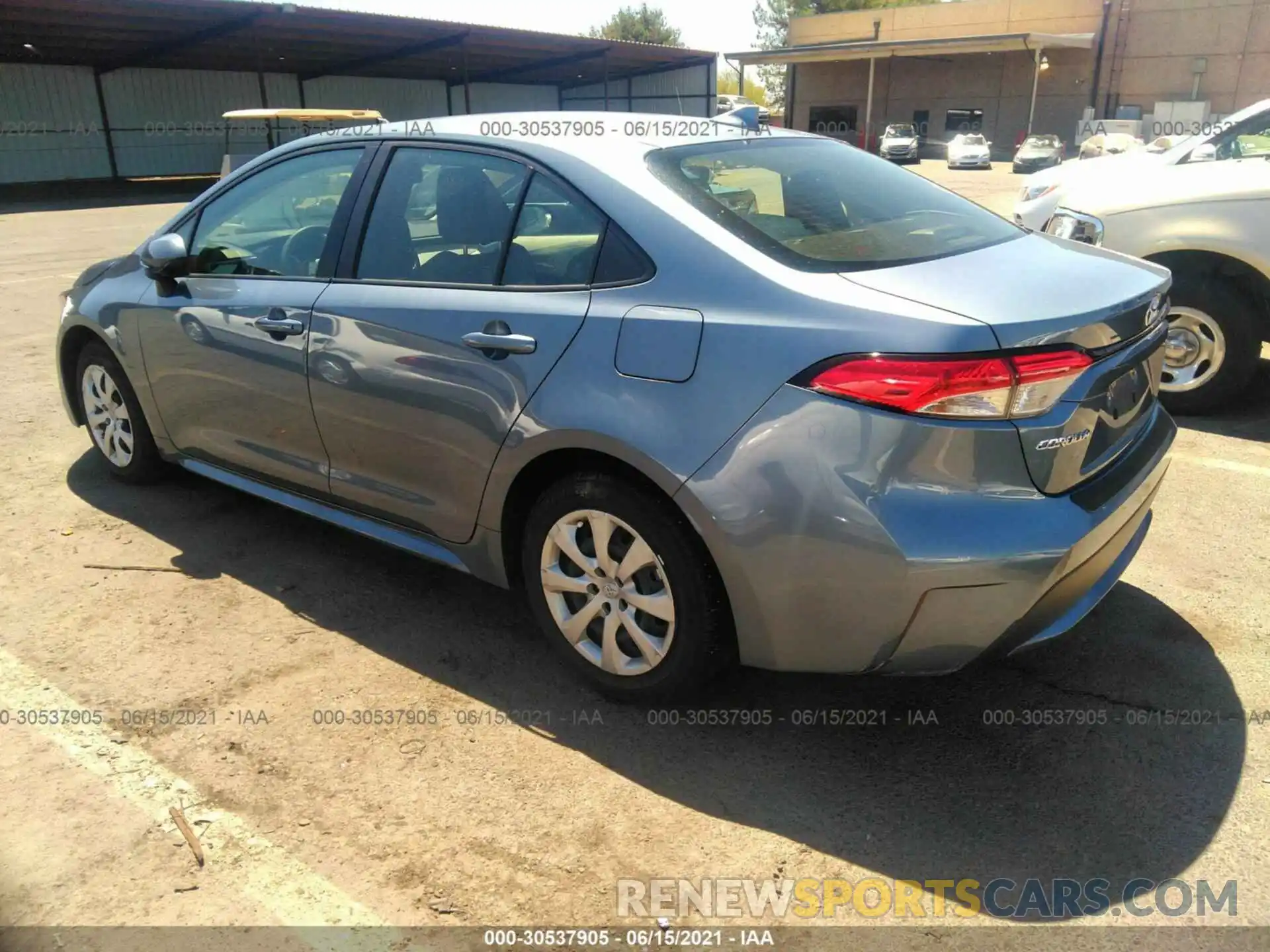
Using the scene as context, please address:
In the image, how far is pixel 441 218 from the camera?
3.20m

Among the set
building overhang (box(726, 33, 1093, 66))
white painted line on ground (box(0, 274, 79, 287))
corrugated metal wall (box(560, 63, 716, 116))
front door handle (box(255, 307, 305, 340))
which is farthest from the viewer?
corrugated metal wall (box(560, 63, 716, 116))

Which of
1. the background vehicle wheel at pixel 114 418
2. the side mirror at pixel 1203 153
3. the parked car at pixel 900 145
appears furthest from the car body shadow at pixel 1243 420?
the parked car at pixel 900 145

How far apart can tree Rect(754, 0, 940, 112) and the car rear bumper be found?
80980mm

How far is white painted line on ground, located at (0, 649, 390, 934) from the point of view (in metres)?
2.19

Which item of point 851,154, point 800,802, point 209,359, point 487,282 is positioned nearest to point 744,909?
point 800,802

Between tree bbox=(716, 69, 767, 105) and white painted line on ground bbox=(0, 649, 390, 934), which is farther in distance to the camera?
tree bbox=(716, 69, 767, 105)

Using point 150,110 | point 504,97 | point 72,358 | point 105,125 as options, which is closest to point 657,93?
point 504,97

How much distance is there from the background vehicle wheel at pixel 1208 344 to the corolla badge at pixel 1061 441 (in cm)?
342

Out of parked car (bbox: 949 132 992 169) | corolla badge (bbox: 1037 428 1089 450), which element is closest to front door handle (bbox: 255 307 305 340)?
corolla badge (bbox: 1037 428 1089 450)

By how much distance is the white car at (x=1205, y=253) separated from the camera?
5070mm

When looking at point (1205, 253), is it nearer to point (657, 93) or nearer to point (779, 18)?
point (657, 93)

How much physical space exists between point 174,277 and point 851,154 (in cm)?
277

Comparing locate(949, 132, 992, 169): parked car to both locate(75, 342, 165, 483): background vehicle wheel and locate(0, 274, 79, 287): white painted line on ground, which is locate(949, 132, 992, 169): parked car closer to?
locate(0, 274, 79, 287): white painted line on ground

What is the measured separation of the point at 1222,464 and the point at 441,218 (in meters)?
3.96
